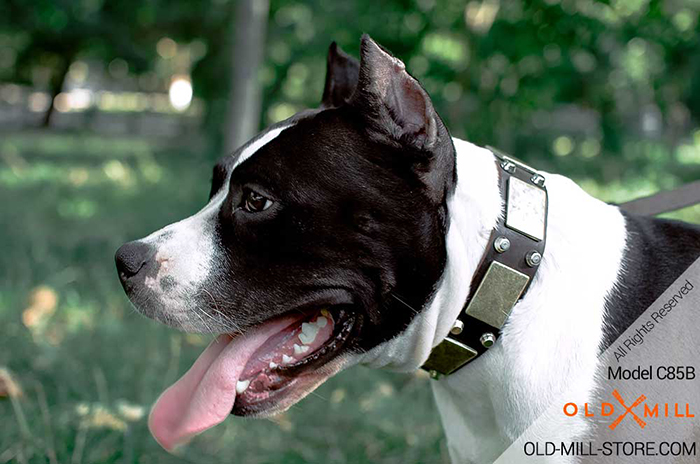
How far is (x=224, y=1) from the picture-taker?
45.4 feet

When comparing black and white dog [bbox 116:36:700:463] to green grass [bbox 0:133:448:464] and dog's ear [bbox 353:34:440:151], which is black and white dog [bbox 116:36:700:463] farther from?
green grass [bbox 0:133:448:464]

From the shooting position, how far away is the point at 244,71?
7.67 m

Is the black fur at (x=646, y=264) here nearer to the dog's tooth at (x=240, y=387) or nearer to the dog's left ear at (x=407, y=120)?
the dog's left ear at (x=407, y=120)

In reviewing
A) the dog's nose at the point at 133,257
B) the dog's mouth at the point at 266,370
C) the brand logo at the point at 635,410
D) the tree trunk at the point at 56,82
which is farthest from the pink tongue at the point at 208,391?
the tree trunk at the point at 56,82

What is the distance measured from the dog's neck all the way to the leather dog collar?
23 millimetres

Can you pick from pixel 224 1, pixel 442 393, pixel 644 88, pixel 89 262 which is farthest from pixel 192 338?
pixel 644 88

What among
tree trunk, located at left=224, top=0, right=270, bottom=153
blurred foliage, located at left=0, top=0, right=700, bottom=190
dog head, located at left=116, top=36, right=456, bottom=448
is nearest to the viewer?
dog head, located at left=116, top=36, right=456, bottom=448

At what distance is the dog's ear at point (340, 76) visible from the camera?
282 centimetres

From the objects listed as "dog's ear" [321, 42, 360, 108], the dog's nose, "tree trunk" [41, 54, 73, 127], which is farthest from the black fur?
"tree trunk" [41, 54, 73, 127]

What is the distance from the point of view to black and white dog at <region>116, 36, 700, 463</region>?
7.07ft

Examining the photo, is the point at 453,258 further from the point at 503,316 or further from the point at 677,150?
the point at 677,150

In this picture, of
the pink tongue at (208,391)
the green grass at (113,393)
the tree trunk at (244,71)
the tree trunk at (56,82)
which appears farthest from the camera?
the tree trunk at (56,82)

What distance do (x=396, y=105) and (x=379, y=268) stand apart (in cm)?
44

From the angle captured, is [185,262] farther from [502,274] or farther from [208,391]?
[502,274]
